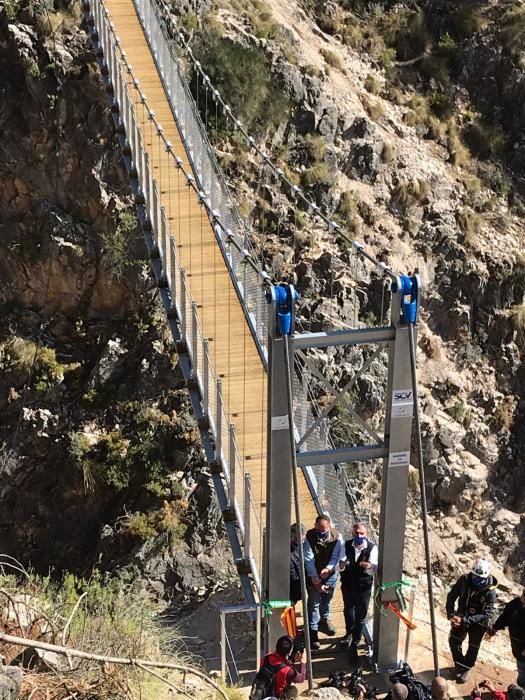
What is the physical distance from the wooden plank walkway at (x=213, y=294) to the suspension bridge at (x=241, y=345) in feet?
0.05

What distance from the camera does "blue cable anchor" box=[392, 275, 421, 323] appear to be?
5.84 meters

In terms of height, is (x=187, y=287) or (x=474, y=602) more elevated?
(x=187, y=287)

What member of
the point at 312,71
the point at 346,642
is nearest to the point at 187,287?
the point at 346,642

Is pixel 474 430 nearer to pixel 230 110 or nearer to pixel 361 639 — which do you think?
pixel 230 110

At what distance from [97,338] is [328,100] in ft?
19.2

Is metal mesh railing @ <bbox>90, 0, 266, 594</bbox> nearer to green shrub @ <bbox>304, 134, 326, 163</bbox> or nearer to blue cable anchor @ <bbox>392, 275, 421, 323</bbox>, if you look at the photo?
blue cable anchor @ <bbox>392, 275, 421, 323</bbox>

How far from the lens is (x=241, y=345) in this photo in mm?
9508

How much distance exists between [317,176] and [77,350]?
5005mm

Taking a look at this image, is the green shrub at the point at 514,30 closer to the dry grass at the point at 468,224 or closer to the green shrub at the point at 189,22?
the dry grass at the point at 468,224

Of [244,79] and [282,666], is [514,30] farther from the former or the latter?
[282,666]

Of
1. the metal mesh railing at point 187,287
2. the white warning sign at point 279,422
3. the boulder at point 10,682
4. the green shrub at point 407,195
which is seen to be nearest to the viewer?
the boulder at point 10,682

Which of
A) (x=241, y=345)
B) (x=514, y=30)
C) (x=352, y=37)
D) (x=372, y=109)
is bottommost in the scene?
(x=241, y=345)

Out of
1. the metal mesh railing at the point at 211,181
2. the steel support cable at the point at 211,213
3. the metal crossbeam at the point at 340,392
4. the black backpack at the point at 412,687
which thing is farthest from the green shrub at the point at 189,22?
the black backpack at the point at 412,687

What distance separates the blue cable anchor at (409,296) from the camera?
5836 millimetres
